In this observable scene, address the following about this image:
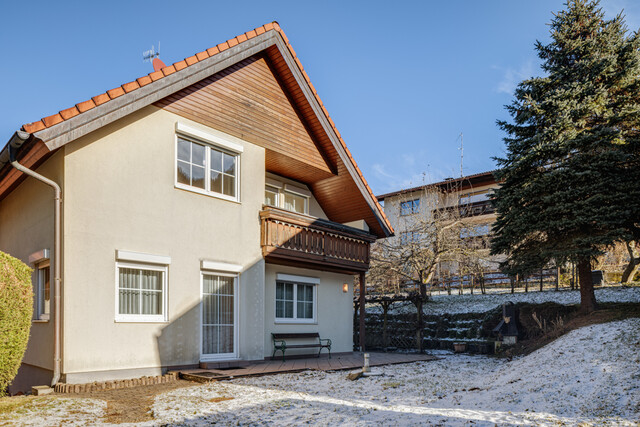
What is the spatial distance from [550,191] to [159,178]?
11001 mm

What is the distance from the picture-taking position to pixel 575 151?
50.9 feet

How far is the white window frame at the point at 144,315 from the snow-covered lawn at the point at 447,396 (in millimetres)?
1947

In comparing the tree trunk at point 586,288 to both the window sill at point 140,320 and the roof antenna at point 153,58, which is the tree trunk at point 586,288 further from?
the roof antenna at point 153,58

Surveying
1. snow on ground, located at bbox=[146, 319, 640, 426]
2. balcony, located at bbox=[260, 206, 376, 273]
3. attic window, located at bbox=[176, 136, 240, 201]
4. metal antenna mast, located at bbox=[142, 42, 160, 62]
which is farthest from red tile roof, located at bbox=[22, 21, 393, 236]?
snow on ground, located at bbox=[146, 319, 640, 426]

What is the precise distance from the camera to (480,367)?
12.9 metres

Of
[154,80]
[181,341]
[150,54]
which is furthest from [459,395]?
[150,54]

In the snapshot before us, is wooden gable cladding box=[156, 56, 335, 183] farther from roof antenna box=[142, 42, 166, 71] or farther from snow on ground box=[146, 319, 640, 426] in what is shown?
snow on ground box=[146, 319, 640, 426]

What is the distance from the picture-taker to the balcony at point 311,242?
13.0m

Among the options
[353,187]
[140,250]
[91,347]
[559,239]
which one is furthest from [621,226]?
[91,347]

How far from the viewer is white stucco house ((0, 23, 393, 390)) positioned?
9.26m

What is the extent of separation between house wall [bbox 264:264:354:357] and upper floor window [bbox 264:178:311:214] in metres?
2.04

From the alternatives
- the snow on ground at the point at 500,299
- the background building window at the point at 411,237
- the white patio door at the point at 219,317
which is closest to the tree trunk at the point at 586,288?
the snow on ground at the point at 500,299

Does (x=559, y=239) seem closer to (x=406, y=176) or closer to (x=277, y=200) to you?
(x=277, y=200)

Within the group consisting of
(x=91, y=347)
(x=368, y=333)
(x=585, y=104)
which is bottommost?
(x=368, y=333)
